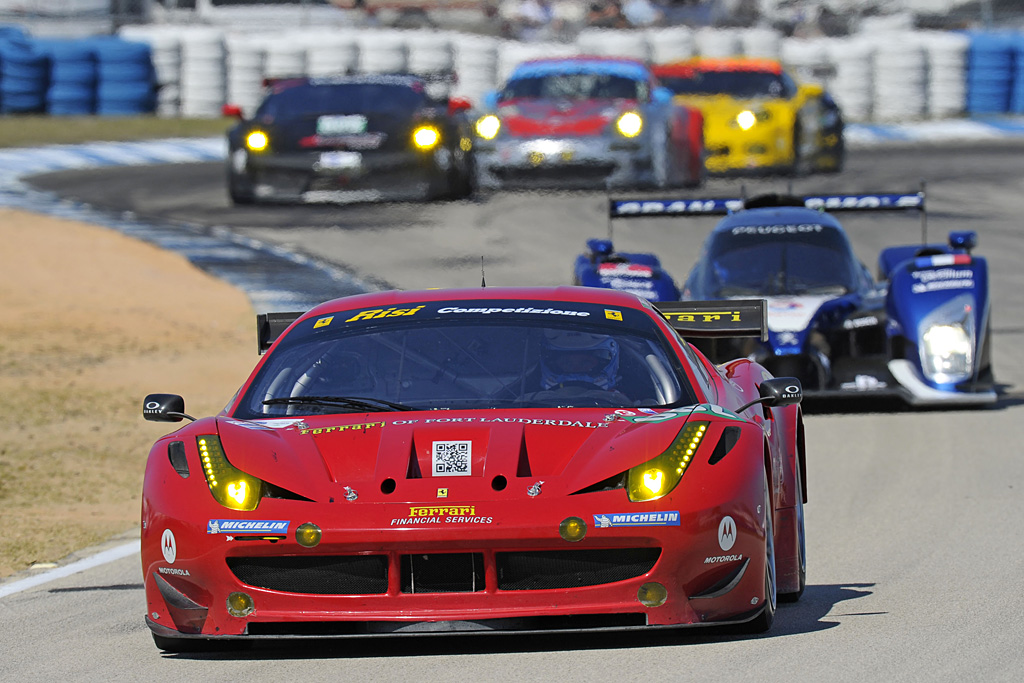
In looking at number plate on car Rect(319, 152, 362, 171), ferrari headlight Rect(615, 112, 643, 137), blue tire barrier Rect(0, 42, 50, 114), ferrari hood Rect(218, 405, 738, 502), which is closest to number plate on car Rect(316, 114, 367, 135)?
number plate on car Rect(319, 152, 362, 171)

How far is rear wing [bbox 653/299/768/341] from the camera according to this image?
7.34m

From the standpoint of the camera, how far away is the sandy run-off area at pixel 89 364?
9.12 meters

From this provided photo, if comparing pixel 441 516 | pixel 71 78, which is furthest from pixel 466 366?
pixel 71 78

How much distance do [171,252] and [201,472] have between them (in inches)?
522

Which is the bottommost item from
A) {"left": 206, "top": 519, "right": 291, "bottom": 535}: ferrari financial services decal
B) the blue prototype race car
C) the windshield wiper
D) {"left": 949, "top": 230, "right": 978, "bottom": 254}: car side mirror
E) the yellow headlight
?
the blue prototype race car

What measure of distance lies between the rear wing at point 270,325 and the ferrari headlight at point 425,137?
12003 millimetres

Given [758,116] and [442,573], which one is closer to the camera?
[442,573]

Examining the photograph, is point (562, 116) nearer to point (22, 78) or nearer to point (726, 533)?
point (22, 78)

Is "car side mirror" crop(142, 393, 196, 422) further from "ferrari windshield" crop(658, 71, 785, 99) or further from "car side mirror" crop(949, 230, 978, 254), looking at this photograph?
"ferrari windshield" crop(658, 71, 785, 99)

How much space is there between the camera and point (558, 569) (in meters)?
5.04

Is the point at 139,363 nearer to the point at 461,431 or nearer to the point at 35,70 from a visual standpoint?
the point at 461,431

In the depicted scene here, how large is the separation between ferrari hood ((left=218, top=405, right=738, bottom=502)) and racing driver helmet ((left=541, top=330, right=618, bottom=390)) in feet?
1.33

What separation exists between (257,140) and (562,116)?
2996mm

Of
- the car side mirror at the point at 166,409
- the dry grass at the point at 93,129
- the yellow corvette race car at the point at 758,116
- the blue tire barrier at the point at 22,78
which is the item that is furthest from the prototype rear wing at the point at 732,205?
the blue tire barrier at the point at 22,78
